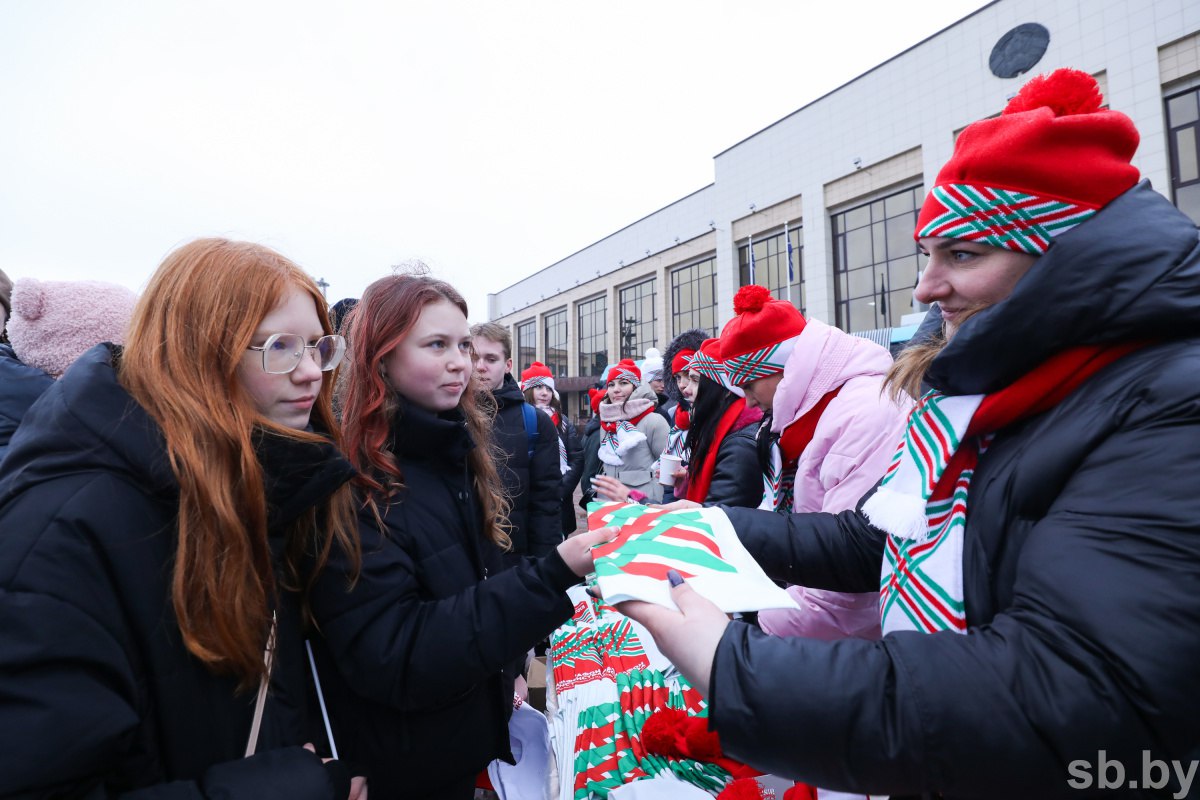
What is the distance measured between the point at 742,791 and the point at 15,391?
115 inches

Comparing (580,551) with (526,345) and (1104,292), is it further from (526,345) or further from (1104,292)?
(526,345)

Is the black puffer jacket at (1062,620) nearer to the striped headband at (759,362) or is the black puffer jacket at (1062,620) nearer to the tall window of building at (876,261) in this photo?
the striped headband at (759,362)

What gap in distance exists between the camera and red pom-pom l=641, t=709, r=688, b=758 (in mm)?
2221

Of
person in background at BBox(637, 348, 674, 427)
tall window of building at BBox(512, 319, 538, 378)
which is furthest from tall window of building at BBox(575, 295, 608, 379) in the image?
person in background at BBox(637, 348, 674, 427)

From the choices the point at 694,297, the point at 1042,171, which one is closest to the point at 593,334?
the point at 694,297

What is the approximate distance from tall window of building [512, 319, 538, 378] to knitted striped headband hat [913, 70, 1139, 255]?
43.6 meters

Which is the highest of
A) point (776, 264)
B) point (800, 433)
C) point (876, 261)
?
point (776, 264)

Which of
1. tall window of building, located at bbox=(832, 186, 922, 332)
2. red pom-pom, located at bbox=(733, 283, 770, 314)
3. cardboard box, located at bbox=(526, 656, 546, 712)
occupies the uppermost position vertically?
tall window of building, located at bbox=(832, 186, 922, 332)

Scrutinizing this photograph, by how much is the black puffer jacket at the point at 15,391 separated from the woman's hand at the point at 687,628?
7.75 ft

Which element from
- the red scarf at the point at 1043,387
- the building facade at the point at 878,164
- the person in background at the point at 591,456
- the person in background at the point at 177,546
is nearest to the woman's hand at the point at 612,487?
the person in background at the point at 177,546

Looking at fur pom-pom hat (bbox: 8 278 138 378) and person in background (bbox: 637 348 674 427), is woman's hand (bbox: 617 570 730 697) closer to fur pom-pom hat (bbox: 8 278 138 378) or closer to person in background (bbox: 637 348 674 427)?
fur pom-pom hat (bbox: 8 278 138 378)

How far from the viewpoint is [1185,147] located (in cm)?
1278

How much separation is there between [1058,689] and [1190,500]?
32 cm

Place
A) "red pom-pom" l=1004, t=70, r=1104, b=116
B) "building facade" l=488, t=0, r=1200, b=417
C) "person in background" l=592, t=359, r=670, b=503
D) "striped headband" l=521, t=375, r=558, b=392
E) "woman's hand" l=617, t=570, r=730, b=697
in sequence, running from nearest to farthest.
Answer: "woman's hand" l=617, t=570, r=730, b=697, "red pom-pom" l=1004, t=70, r=1104, b=116, "person in background" l=592, t=359, r=670, b=503, "striped headband" l=521, t=375, r=558, b=392, "building facade" l=488, t=0, r=1200, b=417
